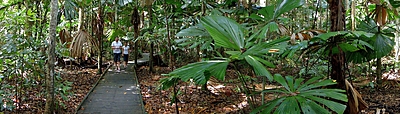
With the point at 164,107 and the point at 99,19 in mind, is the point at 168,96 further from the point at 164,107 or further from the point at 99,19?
the point at 99,19

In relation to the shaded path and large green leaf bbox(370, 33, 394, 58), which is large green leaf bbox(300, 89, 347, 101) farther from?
the shaded path

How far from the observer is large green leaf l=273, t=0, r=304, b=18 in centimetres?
234

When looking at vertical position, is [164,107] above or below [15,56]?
below

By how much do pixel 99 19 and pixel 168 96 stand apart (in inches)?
200

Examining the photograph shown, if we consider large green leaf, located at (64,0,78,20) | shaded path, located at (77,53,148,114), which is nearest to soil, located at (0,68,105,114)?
shaded path, located at (77,53,148,114)

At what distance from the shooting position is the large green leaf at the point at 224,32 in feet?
6.25

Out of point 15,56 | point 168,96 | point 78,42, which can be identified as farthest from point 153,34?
point 15,56

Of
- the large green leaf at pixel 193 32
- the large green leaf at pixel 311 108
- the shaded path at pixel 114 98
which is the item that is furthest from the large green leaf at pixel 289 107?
the shaded path at pixel 114 98

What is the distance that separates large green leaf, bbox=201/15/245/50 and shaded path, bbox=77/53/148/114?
13.9ft

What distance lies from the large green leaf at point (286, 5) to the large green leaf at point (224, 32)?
0.47 m

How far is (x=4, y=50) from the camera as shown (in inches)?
177

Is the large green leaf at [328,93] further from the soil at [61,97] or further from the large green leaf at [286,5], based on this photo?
the soil at [61,97]

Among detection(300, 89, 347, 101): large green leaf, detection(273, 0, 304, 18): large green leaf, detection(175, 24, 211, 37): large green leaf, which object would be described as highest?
detection(273, 0, 304, 18): large green leaf

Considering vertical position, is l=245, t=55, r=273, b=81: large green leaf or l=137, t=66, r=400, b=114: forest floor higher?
l=245, t=55, r=273, b=81: large green leaf
